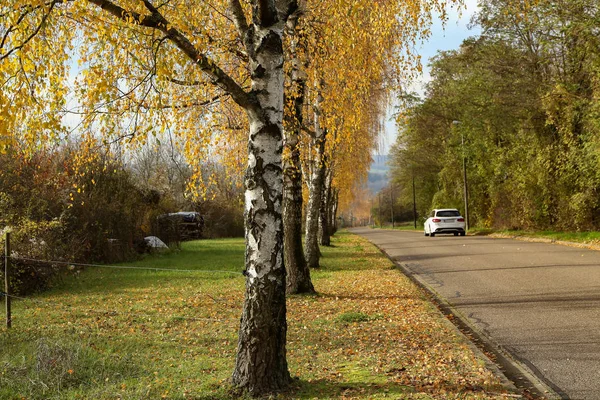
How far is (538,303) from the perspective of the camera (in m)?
10.2

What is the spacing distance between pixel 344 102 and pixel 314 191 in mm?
6386

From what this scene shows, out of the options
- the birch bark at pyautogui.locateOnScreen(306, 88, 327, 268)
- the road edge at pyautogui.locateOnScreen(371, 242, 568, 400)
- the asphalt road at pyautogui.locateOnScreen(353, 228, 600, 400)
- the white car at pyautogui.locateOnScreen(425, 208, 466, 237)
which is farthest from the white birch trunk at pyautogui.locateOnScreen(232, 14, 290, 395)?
the white car at pyautogui.locateOnScreen(425, 208, 466, 237)

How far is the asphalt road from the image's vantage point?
252 inches

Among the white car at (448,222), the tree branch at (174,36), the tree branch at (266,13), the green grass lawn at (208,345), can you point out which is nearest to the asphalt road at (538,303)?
the green grass lawn at (208,345)

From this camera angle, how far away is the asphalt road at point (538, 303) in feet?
21.0

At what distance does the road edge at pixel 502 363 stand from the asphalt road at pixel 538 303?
79 mm

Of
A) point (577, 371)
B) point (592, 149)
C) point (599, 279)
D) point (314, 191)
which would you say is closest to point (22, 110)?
point (577, 371)

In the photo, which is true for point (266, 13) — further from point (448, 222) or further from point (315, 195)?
point (448, 222)

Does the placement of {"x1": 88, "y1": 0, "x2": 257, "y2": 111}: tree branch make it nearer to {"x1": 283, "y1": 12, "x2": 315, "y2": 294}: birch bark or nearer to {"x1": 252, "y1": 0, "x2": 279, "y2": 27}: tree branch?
{"x1": 252, "y1": 0, "x2": 279, "y2": 27}: tree branch

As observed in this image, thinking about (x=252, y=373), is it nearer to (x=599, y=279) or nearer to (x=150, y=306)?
(x=150, y=306)

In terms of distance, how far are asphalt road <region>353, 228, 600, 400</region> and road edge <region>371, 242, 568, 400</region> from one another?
0.08m

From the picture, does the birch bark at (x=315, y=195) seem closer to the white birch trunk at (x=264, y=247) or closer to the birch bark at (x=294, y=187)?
the birch bark at (x=294, y=187)

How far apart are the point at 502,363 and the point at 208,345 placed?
3.66m

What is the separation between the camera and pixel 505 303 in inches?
413
